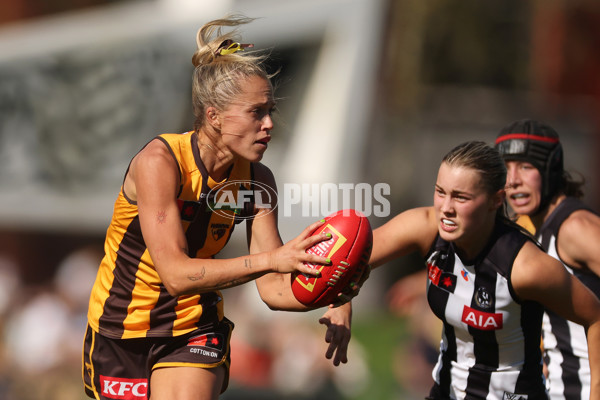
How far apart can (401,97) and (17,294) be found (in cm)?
1123

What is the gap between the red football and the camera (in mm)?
3465

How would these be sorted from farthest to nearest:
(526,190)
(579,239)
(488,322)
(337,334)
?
(526,190) < (579,239) < (337,334) < (488,322)

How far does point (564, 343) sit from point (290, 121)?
10.7m

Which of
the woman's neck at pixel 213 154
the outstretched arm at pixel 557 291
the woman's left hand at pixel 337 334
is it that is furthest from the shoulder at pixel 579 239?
the woman's neck at pixel 213 154

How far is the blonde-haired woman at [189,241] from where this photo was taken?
351cm

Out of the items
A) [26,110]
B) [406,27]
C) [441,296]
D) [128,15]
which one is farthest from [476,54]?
[441,296]

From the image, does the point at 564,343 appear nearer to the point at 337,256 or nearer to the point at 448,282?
the point at 448,282

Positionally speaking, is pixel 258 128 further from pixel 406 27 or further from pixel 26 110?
pixel 406 27

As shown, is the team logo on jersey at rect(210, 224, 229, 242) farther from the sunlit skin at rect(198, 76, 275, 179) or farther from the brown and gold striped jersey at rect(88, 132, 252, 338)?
the sunlit skin at rect(198, 76, 275, 179)

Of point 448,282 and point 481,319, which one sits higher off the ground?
point 448,282

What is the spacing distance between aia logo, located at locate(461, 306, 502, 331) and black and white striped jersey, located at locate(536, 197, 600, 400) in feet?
2.56

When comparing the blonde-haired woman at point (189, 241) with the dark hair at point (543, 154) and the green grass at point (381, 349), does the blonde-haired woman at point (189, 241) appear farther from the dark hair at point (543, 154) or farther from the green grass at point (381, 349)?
the green grass at point (381, 349)

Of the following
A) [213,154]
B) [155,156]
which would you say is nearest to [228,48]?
[213,154]

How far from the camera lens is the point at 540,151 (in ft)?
14.5
